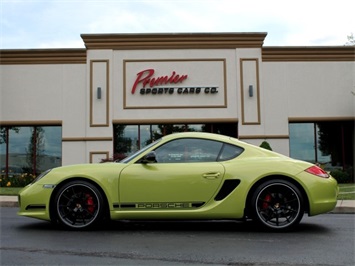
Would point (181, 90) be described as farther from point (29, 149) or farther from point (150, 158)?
point (150, 158)

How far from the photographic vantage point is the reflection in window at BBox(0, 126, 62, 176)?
18672 millimetres

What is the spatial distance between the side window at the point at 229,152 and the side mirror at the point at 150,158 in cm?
Answer: 89

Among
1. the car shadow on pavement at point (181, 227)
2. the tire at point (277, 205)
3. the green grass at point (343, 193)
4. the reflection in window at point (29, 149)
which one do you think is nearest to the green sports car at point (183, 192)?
the tire at point (277, 205)

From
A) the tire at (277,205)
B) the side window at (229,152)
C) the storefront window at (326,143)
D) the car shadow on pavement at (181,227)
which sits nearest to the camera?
the tire at (277,205)

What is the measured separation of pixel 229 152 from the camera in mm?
5754

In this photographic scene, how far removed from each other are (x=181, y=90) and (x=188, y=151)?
1258 cm

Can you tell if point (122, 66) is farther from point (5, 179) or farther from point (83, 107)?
point (5, 179)

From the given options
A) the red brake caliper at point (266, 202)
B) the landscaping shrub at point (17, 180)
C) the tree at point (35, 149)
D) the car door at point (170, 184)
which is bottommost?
the landscaping shrub at point (17, 180)

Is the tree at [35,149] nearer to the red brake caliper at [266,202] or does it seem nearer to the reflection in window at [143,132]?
the reflection in window at [143,132]

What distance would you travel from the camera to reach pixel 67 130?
18.1 metres

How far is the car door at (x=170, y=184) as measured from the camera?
5410 millimetres

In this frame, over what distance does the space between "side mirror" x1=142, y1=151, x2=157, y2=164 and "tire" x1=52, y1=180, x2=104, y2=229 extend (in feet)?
2.38

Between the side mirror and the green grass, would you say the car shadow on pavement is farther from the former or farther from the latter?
the green grass

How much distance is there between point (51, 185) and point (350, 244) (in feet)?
12.4
